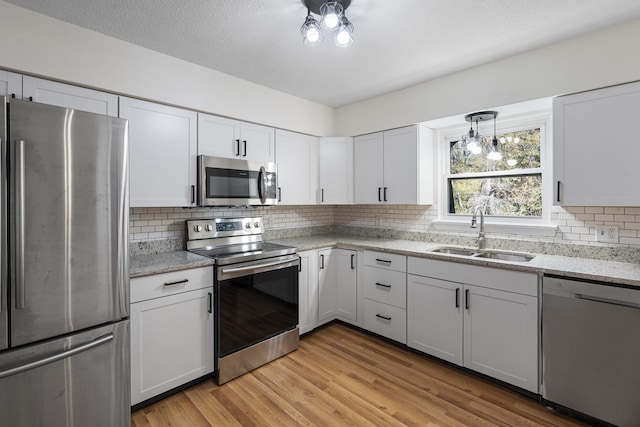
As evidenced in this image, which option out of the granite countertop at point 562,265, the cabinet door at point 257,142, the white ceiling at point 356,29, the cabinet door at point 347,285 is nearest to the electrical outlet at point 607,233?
the granite countertop at point 562,265

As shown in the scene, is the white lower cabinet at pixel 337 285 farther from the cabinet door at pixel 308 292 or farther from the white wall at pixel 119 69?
the white wall at pixel 119 69

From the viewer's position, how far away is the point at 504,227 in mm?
2824

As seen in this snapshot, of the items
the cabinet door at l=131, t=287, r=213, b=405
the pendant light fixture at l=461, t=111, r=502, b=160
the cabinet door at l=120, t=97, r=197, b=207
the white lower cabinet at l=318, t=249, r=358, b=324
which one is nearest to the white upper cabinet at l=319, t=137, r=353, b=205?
the white lower cabinet at l=318, t=249, r=358, b=324

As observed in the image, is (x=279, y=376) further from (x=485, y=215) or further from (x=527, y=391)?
(x=485, y=215)

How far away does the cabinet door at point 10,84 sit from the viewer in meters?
1.79

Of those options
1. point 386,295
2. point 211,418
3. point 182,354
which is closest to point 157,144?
point 182,354

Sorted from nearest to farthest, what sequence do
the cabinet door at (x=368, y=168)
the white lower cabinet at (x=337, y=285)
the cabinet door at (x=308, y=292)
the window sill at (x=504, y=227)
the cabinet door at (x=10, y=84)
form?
1. the cabinet door at (x=10, y=84)
2. the window sill at (x=504, y=227)
3. the cabinet door at (x=308, y=292)
4. the white lower cabinet at (x=337, y=285)
5. the cabinet door at (x=368, y=168)

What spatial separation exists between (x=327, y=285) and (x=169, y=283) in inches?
64.3

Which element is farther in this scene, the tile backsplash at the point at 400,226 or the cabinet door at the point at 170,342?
the tile backsplash at the point at 400,226

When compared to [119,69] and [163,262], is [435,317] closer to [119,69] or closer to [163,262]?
[163,262]

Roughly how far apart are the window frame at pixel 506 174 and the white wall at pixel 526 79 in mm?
419

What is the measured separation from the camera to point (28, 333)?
1.41 meters

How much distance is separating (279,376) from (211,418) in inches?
23.6

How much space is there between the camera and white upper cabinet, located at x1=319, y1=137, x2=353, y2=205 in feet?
11.9
